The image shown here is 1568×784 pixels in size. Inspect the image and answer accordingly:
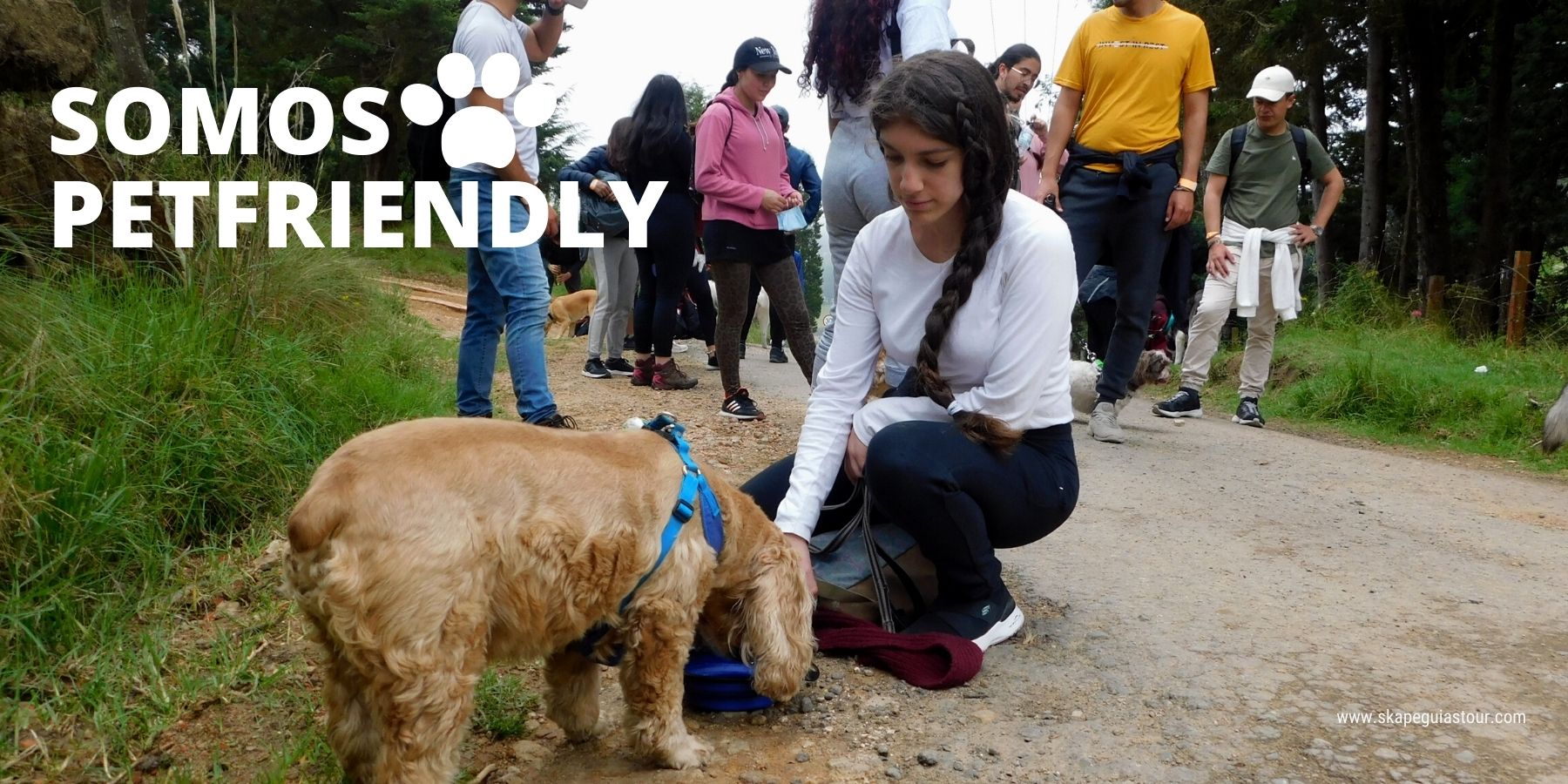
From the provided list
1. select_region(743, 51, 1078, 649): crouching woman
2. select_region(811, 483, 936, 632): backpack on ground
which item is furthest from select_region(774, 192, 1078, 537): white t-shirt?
select_region(811, 483, 936, 632): backpack on ground

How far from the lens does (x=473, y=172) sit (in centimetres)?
488

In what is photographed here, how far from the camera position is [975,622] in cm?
327

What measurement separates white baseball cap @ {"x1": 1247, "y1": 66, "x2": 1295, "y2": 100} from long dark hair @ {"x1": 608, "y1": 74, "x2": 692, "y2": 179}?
13.2 feet

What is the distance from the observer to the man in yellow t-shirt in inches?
230

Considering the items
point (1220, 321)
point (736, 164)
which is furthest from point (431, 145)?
point (1220, 321)

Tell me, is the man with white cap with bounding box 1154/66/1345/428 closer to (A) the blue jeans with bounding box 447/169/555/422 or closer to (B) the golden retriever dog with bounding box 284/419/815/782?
(A) the blue jeans with bounding box 447/169/555/422

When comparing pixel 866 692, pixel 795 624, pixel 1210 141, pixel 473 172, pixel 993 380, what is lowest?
pixel 866 692

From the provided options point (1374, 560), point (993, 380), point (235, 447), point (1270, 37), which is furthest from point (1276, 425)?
point (1270, 37)

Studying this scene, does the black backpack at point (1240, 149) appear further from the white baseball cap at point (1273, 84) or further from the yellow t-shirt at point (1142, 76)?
the yellow t-shirt at point (1142, 76)

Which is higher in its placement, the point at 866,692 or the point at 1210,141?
the point at 1210,141

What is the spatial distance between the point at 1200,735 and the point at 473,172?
3727mm

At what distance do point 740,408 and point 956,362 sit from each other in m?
3.50

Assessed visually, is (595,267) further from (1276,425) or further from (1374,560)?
(1374,560)

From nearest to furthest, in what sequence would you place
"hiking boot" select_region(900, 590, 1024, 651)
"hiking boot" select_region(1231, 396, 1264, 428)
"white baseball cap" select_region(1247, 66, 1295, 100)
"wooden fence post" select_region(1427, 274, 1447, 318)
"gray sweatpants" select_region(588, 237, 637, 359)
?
1. "hiking boot" select_region(900, 590, 1024, 651)
2. "white baseball cap" select_region(1247, 66, 1295, 100)
3. "hiking boot" select_region(1231, 396, 1264, 428)
4. "gray sweatpants" select_region(588, 237, 637, 359)
5. "wooden fence post" select_region(1427, 274, 1447, 318)
